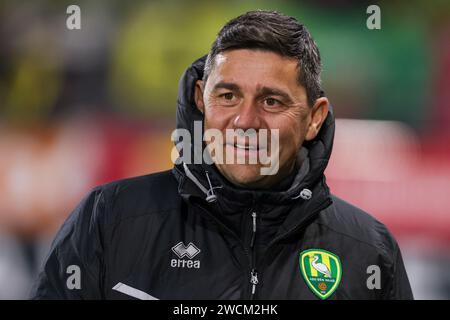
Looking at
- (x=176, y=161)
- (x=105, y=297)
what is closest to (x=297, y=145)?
(x=176, y=161)

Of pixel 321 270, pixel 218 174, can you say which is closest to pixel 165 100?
Result: pixel 218 174

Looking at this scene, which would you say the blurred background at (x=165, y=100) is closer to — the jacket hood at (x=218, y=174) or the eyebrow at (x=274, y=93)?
the jacket hood at (x=218, y=174)

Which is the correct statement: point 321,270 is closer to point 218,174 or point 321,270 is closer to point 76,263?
point 218,174

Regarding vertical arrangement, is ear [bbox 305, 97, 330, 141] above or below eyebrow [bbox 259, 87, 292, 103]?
below

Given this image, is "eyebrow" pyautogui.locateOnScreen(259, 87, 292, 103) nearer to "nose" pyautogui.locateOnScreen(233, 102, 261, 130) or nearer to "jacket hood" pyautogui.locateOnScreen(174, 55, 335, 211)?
"nose" pyautogui.locateOnScreen(233, 102, 261, 130)

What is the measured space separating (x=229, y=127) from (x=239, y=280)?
0.32 meters

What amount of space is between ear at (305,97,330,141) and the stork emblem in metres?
0.29

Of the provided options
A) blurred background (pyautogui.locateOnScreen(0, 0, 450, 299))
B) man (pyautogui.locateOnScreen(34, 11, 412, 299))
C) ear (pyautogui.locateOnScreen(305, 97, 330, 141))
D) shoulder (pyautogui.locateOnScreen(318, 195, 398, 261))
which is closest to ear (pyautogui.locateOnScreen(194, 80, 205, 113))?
man (pyautogui.locateOnScreen(34, 11, 412, 299))

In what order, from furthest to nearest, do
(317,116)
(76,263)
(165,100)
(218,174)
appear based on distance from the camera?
1. (165,100)
2. (317,116)
3. (218,174)
4. (76,263)

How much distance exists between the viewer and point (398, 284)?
5.62 ft

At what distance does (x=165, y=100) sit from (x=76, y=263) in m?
2.37

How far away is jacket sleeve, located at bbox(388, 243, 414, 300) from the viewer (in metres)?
1.70

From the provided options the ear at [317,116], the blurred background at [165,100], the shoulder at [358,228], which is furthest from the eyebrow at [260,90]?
the blurred background at [165,100]

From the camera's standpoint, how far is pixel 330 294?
1.60 metres
